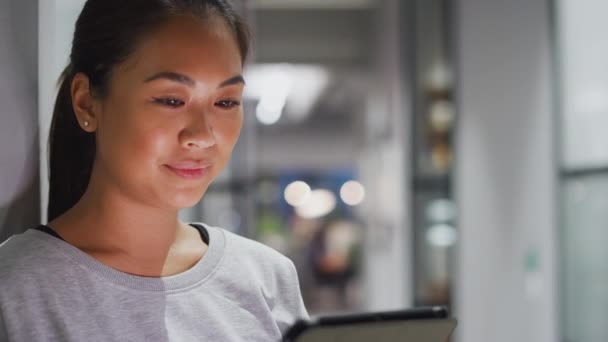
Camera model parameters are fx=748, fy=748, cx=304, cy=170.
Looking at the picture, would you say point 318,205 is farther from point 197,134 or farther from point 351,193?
point 197,134

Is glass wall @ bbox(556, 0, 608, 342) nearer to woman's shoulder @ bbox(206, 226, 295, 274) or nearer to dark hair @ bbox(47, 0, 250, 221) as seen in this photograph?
woman's shoulder @ bbox(206, 226, 295, 274)

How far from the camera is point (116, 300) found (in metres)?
1.00

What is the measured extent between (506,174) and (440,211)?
0.85 metres

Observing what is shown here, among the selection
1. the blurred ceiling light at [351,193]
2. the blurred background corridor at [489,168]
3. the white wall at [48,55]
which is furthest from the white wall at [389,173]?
the blurred ceiling light at [351,193]

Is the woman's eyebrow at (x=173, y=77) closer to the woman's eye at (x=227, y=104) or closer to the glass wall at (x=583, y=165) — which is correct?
the woman's eye at (x=227, y=104)

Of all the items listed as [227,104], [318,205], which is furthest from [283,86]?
[318,205]

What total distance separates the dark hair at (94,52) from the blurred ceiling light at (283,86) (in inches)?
244

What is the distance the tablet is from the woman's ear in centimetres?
43

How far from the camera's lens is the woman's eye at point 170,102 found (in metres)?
1.02

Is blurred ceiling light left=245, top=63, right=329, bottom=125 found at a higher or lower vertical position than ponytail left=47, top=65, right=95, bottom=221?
higher

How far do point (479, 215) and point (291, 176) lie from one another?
12.1m

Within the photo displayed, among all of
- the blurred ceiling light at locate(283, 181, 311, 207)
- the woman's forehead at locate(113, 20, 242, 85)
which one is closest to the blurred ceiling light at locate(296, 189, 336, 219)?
the blurred ceiling light at locate(283, 181, 311, 207)

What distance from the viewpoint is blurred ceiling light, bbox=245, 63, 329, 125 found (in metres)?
8.41

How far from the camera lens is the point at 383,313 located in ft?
3.11
